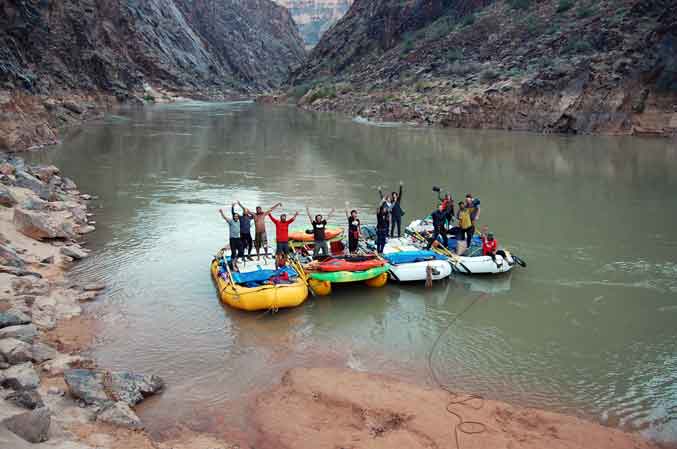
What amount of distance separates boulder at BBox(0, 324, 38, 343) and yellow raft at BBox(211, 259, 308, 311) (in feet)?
11.3

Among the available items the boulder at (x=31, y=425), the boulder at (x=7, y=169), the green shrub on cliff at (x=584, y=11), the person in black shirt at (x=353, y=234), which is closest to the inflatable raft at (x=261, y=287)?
the person in black shirt at (x=353, y=234)

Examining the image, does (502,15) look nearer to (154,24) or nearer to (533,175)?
(533,175)

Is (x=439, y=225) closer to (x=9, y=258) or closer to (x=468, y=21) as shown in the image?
(x=9, y=258)

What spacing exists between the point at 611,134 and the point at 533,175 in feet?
61.4

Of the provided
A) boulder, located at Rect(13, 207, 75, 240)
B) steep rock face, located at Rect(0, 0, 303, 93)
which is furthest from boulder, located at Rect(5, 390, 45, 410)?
steep rock face, located at Rect(0, 0, 303, 93)

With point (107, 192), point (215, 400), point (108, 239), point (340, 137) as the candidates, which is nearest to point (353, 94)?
point (340, 137)

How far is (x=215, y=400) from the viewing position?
8.55 m

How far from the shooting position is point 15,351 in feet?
27.4

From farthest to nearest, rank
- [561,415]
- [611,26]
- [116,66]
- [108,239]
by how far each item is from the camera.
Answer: [116,66] → [611,26] → [108,239] → [561,415]

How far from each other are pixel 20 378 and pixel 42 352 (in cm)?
130

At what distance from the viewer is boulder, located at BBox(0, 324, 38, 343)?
887 cm

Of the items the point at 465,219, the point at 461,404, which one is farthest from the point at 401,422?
the point at 465,219

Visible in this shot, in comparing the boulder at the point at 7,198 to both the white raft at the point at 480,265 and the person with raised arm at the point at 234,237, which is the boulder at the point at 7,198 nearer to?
the person with raised arm at the point at 234,237

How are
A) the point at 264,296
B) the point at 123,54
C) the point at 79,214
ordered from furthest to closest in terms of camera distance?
the point at 123,54
the point at 79,214
the point at 264,296
